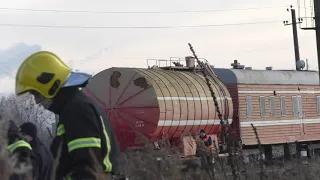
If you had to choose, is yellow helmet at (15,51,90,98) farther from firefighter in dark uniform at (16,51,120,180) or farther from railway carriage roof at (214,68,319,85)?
railway carriage roof at (214,68,319,85)

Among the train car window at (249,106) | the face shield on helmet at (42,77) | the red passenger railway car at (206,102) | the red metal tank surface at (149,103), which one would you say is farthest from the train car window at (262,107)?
the face shield on helmet at (42,77)

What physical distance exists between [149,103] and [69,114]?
17367 millimetres

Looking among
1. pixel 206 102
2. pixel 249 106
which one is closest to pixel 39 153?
pixel 206 102

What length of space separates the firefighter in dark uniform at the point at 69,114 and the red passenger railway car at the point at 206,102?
44.4 ft

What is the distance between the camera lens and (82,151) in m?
3.72

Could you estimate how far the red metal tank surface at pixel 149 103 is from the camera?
69.5ft

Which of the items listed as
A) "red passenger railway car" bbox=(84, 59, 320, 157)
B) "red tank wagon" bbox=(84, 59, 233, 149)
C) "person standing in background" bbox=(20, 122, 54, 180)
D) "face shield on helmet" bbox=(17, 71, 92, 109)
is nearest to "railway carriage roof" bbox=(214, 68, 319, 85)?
"red passenger railway car" bbox=(84, 59, 320, 157)

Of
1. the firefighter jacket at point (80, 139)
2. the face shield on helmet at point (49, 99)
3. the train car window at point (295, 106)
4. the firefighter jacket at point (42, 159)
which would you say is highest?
the face shield on helmet at point (49, 99)

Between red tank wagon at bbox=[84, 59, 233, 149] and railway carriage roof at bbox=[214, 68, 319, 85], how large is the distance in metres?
3.05

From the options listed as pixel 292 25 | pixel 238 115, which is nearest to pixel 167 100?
pixel 238 115

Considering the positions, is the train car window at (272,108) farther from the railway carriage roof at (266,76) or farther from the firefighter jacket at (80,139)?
the firefighter jacket at (80,139)

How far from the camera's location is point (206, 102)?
2316 cm

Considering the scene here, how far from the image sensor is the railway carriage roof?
85.4 ft

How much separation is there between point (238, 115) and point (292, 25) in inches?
1028
